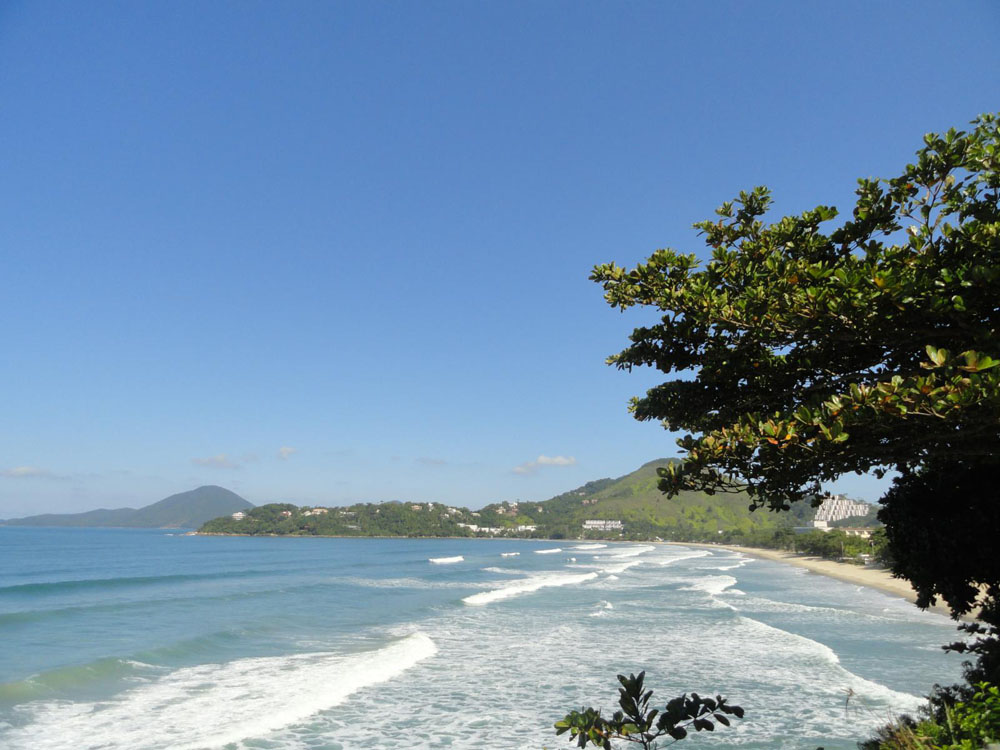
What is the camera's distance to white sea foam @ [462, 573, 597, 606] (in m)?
36.5

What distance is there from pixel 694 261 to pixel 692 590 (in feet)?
128

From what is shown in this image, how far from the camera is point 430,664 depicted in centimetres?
1877

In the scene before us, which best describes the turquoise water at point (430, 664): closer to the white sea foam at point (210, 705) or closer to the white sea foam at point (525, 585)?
the white sea foam at point (210, 705)

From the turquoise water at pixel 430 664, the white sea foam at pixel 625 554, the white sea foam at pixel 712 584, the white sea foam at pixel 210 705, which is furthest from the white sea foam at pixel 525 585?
the white sea foam at pixel 625 554

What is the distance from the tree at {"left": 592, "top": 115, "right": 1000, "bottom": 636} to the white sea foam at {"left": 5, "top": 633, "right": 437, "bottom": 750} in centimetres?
1166

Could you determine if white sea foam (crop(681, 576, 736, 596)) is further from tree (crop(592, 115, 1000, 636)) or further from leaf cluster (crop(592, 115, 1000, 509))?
leaf cluster (crop(592, 115, 1000, 509))

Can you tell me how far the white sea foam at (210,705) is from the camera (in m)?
12.4

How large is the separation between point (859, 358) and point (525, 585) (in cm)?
4230

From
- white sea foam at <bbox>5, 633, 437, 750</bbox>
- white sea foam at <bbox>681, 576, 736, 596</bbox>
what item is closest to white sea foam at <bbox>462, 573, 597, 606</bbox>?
white sea foam at <bbox>681, 576, 736, 596</bbox>

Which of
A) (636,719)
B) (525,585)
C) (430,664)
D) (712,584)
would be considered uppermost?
(636,719)

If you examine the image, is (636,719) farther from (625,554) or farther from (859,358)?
(625,554)

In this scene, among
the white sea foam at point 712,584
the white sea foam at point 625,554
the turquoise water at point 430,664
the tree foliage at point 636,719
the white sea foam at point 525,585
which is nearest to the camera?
the tree foliage at point 636,719

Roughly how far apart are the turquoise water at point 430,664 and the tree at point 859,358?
657cm

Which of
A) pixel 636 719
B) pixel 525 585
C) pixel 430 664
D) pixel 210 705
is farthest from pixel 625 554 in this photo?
pixel 636 719
